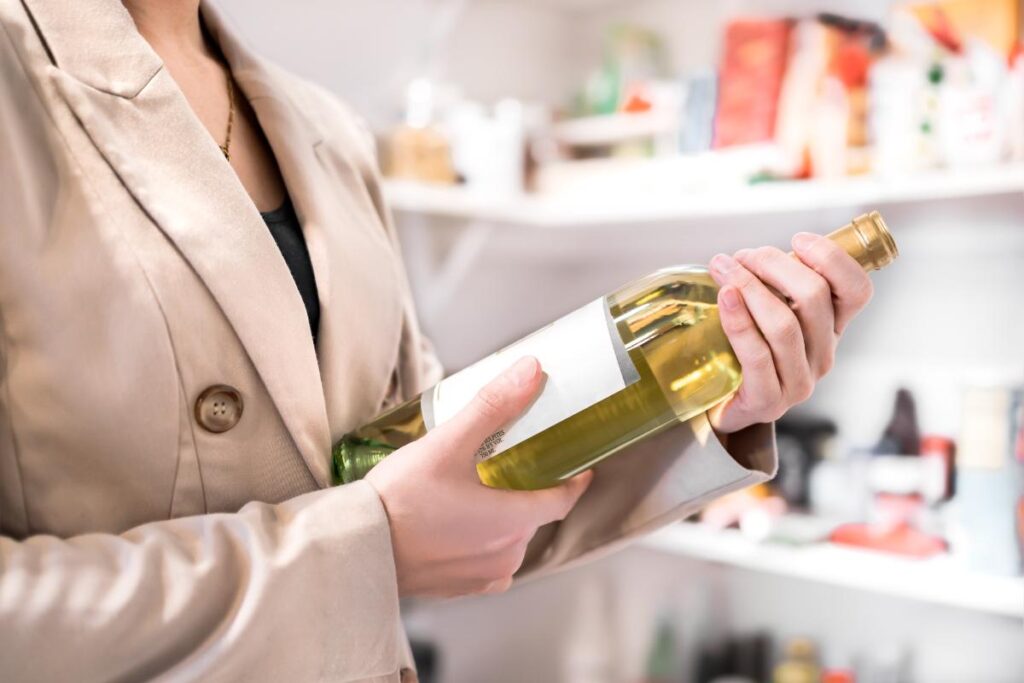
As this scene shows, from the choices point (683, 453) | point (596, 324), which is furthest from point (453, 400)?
point (683, 453)

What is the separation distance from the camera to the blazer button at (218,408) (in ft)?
2.15

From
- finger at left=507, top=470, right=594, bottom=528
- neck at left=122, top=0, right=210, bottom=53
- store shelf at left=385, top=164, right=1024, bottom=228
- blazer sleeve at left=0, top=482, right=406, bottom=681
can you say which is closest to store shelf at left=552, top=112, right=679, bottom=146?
store shelf at left=385, top=164, right=1024, bottom=228

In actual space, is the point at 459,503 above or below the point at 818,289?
below

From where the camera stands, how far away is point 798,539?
156 cm

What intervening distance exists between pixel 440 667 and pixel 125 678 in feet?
5.33

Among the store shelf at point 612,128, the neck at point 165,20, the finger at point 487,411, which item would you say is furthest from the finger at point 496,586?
the store shelf at point 612,128

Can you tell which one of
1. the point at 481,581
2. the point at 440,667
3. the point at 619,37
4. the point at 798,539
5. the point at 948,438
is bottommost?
the point at 440,667

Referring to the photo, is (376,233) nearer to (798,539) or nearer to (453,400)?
(453,400)

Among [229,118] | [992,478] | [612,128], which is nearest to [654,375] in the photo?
[229,118]

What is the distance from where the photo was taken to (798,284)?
2.17 ft

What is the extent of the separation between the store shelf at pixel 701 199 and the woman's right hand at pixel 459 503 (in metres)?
0.95

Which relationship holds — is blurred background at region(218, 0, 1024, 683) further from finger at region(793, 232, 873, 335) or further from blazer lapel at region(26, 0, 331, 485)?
blazer lapel at region(26, 0, 331, 485)

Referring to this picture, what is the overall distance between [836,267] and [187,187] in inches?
17.8

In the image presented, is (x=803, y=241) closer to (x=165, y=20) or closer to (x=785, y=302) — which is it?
(x=785, y=302)
